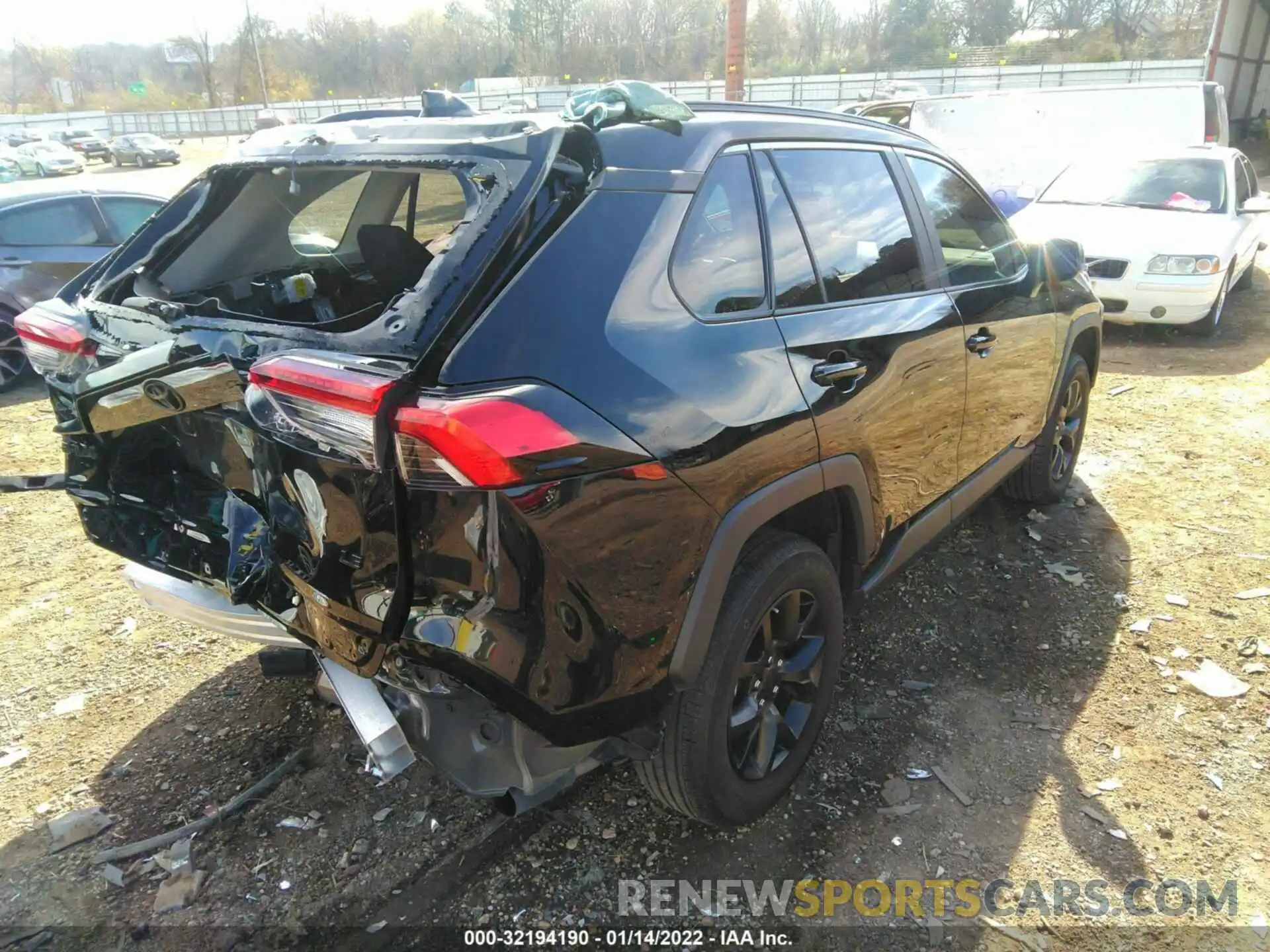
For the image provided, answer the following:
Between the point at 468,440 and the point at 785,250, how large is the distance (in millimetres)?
1241

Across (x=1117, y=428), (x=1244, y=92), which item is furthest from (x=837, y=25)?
(x=1117, y=428)

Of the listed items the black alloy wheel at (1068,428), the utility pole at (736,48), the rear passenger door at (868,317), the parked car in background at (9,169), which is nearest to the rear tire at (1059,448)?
the black alloy wheel at (1068,428)

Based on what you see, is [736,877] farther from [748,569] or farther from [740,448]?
[740,448]

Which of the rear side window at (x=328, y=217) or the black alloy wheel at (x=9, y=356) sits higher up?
the rear side window at (x=328, y=217)

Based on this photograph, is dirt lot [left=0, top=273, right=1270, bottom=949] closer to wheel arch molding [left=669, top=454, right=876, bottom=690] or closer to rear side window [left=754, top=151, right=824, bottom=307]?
wheel arch molding [left=669, top=454, right=876, bottom=690]

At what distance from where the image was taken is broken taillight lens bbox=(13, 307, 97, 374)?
2.43m

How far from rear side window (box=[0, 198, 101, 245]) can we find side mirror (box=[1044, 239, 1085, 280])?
7676 millimetres

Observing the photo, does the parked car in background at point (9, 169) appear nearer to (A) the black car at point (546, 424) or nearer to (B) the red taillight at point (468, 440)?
(A) the black car at point (546, 424)

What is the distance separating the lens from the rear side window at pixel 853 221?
2.56 m

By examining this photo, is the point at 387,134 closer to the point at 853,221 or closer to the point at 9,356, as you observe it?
the point at 853,221

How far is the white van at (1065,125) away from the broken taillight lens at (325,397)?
32.0 feet

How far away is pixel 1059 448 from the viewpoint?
177 inches

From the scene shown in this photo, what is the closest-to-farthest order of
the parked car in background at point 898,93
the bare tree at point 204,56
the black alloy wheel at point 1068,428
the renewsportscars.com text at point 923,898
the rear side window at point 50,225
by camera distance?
the renewsportscars.com text at point 923,898 < the black alloy wheel at point 1068,428 < the rear side window at point 50,225 < the parked car in background at point 898,93 < the bare tree at point 204,56

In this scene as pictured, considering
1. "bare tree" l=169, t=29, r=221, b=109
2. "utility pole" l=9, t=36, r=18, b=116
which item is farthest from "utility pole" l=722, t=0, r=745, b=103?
"utility pole" l=9, t=36, r=18, b=116
